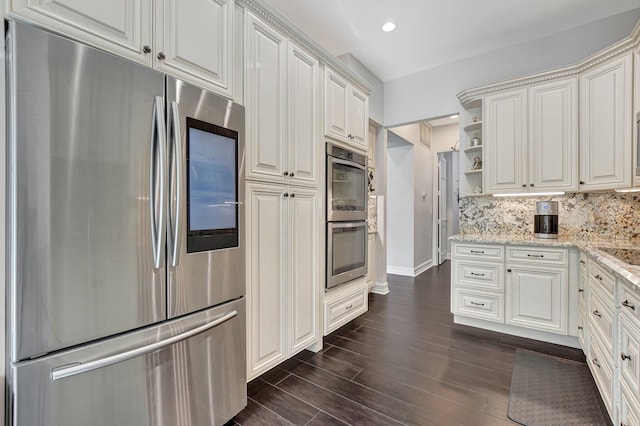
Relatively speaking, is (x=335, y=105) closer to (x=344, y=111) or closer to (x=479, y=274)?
(x=344, y=111)

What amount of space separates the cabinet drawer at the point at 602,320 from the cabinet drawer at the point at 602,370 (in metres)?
0.06

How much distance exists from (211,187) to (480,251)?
265 centimetres

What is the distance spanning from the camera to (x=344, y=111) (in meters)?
2.77

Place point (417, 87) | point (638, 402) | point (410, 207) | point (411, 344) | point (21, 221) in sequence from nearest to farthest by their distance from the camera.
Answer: point (21, 221)
point (638, 402)
point (411, 344)
point (417, 87)
point (410, 207)

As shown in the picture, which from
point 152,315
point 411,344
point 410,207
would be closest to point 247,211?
point 152,315

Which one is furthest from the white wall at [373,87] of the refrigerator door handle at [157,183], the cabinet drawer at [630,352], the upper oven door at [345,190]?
the cabinet drawer at [630,352]

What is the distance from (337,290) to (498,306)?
1.60 meters

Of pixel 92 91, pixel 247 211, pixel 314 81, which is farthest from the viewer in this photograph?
pixel 314 81

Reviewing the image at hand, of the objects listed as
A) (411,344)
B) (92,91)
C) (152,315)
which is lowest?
(411,344)

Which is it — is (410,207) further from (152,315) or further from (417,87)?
(152,315)

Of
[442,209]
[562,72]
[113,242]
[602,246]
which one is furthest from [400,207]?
[113,242]

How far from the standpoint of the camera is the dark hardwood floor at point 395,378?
1.76 m

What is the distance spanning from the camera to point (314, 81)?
94.9 inches

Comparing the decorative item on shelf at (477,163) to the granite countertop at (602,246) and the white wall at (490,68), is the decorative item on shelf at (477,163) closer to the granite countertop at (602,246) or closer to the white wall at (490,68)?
the white wall at (490,68)
